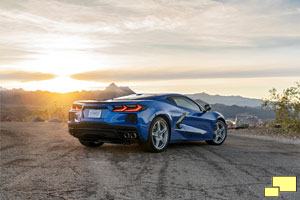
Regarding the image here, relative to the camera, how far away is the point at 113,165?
654 centimetres

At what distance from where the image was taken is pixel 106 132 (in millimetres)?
7824

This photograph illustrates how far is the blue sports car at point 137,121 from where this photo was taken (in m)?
7.74

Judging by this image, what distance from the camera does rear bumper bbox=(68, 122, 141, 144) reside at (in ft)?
25.2

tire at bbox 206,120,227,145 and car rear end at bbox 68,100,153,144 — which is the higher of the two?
car rear end at bbox 68,100,153,144

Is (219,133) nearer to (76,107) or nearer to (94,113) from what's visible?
(94,113)

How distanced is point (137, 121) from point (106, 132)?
71 cm

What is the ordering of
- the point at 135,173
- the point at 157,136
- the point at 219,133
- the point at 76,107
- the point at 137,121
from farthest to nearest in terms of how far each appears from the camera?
the point at 219,133
the point at 76,107
the point at 157,136
the point at 137,121
the point at 135,173

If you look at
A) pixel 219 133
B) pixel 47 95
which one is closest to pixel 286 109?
pixel 219 133

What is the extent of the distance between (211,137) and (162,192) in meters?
5.63

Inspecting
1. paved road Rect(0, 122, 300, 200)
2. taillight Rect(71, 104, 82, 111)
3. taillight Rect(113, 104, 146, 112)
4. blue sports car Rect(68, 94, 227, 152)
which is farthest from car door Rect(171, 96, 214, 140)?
taillight Rect(71, 104, 82, 111)

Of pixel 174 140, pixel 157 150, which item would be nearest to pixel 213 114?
pixel 174 140

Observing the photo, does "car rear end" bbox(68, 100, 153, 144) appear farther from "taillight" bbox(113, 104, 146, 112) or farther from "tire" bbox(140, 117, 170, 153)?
"tire" bbox(140, 117, 170, 153)

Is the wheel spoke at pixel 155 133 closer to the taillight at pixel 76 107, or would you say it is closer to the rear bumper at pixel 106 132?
the rear bumper at pixel 106 132

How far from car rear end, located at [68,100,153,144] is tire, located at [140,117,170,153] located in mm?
172
